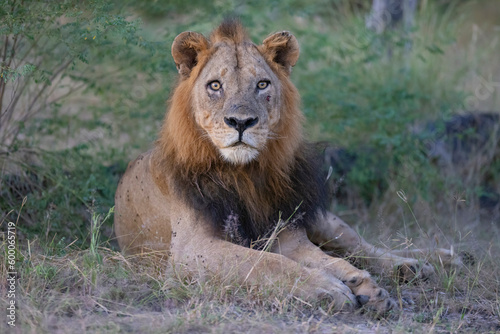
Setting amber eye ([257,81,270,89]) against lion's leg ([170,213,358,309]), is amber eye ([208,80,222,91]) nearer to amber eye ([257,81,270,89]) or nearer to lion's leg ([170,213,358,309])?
amber eye ([257,81,270,89])

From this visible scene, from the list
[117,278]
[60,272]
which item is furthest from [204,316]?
[60,272]

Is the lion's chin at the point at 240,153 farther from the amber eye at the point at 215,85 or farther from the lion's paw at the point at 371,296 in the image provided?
the lion's paw at the point at 371,296

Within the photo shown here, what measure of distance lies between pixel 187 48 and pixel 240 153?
0.98m

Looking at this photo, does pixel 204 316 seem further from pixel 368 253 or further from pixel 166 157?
pixel 368 253

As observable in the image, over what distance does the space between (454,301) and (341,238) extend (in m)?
1.22

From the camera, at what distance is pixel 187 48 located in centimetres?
464

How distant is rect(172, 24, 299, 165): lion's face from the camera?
4133mm

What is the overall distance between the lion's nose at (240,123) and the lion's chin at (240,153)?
0.34 ft

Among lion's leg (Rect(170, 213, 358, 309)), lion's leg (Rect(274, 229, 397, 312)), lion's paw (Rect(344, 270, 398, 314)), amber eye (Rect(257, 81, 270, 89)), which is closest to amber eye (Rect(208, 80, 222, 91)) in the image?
amber eye (Rect(257, 81, 270, 89))

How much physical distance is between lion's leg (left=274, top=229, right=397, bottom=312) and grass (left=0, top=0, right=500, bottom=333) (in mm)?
123

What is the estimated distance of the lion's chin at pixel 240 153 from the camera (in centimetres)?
414

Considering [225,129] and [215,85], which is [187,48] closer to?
[215,85]

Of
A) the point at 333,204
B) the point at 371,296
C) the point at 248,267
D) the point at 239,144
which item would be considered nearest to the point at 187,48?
the point at 239,144

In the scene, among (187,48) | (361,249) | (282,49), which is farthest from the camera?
(361,249)
